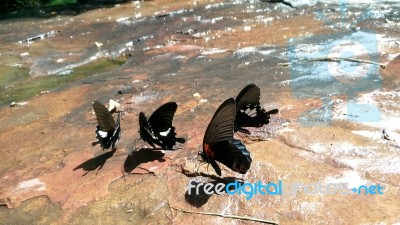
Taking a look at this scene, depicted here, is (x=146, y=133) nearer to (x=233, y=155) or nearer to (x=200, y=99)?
(x=233, y=155)

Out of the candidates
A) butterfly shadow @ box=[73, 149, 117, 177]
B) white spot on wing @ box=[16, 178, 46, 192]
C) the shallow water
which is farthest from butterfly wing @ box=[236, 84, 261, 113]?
white spot on wing @ box=[16, 178, 46, 192]

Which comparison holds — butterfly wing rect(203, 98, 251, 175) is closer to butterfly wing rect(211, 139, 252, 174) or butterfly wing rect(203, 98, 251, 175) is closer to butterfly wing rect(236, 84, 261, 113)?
butterfly wing rect(211, 139, 252, 174)

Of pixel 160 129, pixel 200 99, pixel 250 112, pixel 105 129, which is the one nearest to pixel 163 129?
pixel 160 129

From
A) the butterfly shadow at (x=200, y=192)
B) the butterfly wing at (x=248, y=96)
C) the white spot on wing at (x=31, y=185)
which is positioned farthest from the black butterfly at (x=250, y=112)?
the white spot on wing at (x=31, y=185)

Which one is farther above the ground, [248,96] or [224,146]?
[248,96]

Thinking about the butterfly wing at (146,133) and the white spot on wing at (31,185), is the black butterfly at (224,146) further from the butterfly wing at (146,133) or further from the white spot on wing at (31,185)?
the white spot on wing at (31,185)

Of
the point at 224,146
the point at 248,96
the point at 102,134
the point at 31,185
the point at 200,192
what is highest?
the point at 248,96

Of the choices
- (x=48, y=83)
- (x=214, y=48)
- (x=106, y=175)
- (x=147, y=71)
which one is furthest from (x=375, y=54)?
(x=48, y=83)
